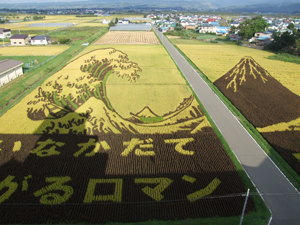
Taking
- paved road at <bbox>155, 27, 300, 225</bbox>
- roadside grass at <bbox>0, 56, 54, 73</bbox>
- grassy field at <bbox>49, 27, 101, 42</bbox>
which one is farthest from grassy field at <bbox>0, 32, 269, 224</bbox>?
grassy field at <bbox>49, 27, 101, 42</bbox>

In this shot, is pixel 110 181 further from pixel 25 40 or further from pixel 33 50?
pixel 25 40

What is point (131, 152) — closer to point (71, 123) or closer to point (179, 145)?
point (179, 145)

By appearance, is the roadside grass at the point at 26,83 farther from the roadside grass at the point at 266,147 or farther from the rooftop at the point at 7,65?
the roadside grass at the point at 266,147

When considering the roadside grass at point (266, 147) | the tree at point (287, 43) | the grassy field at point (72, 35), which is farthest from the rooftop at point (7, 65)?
the tree at point (287, 43)

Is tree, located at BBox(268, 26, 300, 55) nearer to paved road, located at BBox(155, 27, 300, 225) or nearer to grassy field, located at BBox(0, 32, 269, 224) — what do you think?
grassy field, located at BBox(0, 32, 269, 224)

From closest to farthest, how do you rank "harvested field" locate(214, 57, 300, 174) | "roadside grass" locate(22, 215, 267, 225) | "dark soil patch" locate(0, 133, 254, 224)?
"roadside grass" locate(22, 215, 267, 225) < "dark soil patch" locate(0, 133, 254, 224) < "harvested field" locate(214, 57, 300, 174)
